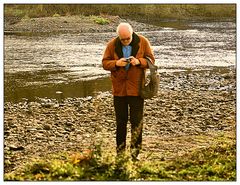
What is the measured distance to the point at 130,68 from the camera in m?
5.51

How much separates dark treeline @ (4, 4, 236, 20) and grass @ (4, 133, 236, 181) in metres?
19.2

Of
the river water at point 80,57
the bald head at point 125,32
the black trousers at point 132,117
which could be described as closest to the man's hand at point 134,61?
the bald head at point 125,32

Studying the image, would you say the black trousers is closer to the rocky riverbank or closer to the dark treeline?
the rocky riverbank

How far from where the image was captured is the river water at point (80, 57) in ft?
40.1

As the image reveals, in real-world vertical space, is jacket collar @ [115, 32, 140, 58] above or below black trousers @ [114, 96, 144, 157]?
above

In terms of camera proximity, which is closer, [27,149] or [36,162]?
[36,162]

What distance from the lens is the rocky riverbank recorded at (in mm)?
6918

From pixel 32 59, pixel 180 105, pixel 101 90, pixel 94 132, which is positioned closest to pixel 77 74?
pixel 101 90

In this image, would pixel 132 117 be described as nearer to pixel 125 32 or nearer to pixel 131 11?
pixel 125 32

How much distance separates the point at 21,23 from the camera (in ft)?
90.3

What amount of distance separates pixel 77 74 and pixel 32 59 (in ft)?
11.7

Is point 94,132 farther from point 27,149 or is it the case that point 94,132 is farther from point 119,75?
point 119,75

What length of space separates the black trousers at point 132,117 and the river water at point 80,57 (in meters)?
5.46

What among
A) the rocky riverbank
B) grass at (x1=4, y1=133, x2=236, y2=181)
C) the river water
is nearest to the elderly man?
grass at (x1=4, y1=133, x2=236, y2=181)
